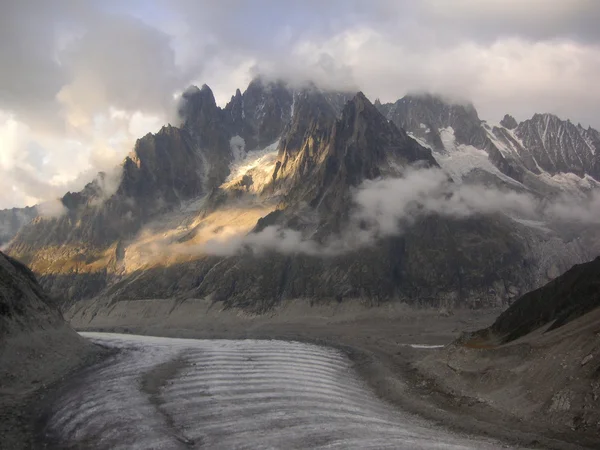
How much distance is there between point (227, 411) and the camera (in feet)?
171

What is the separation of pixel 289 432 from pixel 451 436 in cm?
1388

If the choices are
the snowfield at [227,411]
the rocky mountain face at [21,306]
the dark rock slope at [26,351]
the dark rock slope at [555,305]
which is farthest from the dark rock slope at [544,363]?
the rocky mountain face at [21,306]

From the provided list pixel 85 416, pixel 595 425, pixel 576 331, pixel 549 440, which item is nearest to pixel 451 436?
pixel 549 440

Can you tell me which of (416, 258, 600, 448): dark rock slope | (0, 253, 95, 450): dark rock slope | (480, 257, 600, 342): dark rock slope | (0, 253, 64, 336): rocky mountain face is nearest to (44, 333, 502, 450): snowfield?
(0, 253, 95, 450): dark rock slope

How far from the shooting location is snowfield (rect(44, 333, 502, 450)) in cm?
4316

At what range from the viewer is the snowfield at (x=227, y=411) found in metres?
43.2

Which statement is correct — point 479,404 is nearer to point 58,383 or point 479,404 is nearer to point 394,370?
point 394,370

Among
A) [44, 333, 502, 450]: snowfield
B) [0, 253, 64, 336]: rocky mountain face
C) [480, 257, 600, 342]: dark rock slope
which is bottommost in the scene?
[44, 333, 502, 450]: snowfield

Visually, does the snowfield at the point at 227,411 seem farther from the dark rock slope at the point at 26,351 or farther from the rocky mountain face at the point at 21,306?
the rocky mountain face at the point at 21,306

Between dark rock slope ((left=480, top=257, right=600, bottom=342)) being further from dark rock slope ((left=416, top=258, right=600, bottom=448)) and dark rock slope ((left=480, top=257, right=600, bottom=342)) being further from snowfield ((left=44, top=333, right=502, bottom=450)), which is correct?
snowfield ((left=44, top=333, right=502, bottom=450))

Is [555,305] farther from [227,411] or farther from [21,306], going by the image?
[21,306]

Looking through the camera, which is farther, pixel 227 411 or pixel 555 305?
pixel 555 305

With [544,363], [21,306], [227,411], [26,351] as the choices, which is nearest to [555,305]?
[544,363]

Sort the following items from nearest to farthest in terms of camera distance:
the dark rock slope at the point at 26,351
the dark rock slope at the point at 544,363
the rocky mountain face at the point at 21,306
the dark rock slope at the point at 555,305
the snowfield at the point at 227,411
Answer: the snowfield at the point at 227,411 < the dark rock slope at the point at 544,363 < the dark rock slope at the point at 26,351 < the rocky mountain face at the point at 21,306 < the dark rock slope at the point at 555,305
